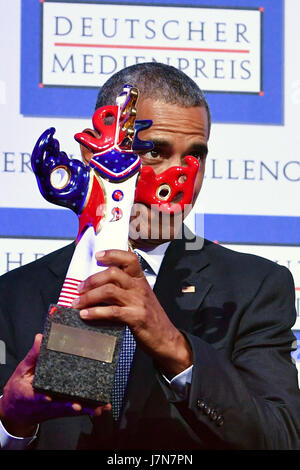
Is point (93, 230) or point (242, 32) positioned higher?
point (242, 32)

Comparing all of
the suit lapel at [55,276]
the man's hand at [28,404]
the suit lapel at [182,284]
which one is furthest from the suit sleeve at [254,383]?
the suit lapel at [55,276]

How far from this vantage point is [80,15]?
7.46 ft

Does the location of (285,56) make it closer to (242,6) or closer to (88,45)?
(242,6)

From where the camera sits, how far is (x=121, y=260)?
1.18m

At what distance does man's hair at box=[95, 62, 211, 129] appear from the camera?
5.78ft

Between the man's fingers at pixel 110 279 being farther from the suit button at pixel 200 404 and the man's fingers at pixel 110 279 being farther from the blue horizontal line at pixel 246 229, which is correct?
the blue horizontal line at pixel 246 229

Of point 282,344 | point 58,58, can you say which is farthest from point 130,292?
point 58,58

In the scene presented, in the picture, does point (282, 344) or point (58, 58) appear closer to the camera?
point (282, 344)

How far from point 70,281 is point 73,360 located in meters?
0.12

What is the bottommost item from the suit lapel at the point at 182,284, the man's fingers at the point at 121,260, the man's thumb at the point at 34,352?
the man's thumb at the point at 34,352

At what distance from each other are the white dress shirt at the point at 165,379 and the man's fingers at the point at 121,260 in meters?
0.22

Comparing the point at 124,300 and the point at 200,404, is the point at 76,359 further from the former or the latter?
the point at 200,404

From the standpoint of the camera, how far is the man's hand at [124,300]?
3.82 feet

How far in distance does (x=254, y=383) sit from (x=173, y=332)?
1.18ft
